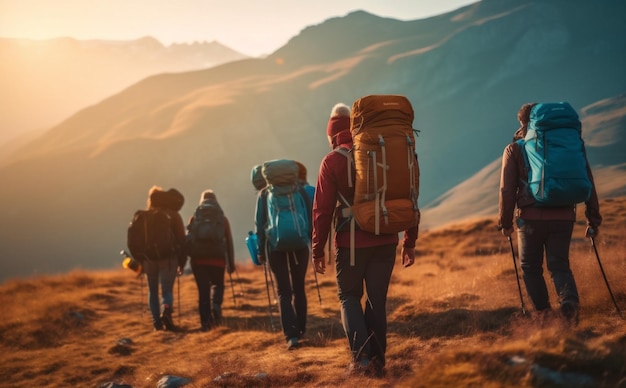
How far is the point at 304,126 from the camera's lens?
10456cm

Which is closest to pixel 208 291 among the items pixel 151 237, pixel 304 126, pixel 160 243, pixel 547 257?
pixel 160 243

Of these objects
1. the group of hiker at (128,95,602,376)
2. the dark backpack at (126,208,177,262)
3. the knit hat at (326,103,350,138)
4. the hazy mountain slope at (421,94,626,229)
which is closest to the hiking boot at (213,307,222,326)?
the dark backpack at (126,208,177,262)

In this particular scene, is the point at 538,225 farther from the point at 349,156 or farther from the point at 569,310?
the point at 349,156

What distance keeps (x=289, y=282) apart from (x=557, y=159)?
3.91m

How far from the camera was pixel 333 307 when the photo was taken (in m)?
10.5

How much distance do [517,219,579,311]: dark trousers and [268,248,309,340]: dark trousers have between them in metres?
3.03

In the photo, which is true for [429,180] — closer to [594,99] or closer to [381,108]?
[594,99]

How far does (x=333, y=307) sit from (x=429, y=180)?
9600cm

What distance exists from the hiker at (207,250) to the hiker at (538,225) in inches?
225

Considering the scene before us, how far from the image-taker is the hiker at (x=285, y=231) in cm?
671

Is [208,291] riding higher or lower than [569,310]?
lower

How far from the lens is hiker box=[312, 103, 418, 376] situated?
14.6 feet

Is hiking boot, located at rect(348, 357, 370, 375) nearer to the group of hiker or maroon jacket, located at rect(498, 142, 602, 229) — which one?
the group of hiker

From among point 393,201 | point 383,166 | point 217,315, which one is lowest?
point 217,315
